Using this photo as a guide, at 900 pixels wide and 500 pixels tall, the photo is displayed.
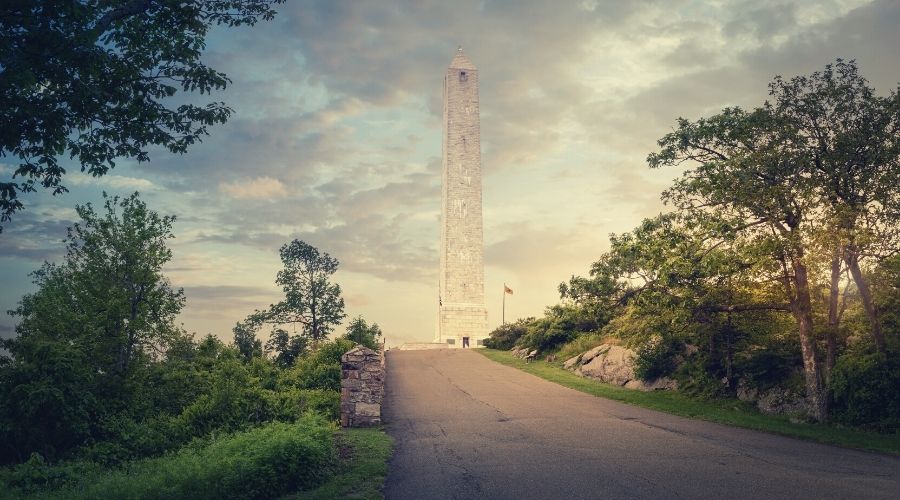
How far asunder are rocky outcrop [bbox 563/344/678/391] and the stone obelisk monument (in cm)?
3015

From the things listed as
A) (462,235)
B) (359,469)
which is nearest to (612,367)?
(359,469)

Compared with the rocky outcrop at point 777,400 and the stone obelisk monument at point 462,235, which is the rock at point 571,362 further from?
the stone obelisk monument at point 462,235

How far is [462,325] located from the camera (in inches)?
2452

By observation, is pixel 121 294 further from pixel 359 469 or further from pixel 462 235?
pixel 462 235

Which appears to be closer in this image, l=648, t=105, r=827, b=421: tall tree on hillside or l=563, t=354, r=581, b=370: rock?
l=648, t=105, r=827, b=421: tall tree on hillside

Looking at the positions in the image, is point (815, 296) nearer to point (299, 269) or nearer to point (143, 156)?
point (143, 156)

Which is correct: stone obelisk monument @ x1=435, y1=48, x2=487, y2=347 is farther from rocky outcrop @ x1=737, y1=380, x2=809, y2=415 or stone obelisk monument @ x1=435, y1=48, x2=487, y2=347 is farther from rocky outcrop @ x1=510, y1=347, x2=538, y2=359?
rocky outcrop @ x1=737, y1=380, x2=809, y2=415

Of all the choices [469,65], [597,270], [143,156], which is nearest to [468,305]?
[469,65]

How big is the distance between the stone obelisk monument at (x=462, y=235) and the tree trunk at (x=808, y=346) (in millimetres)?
43507

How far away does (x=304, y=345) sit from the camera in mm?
47188

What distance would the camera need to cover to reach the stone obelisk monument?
61688 mm

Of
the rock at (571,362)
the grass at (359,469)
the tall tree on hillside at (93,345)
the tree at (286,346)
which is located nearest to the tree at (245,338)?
the tree at (286,346)

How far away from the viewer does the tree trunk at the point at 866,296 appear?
1725 centimetres

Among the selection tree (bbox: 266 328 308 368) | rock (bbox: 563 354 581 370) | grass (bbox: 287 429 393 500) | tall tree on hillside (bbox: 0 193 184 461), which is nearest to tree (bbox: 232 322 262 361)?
tree (bbox: 266 328 308 368)
